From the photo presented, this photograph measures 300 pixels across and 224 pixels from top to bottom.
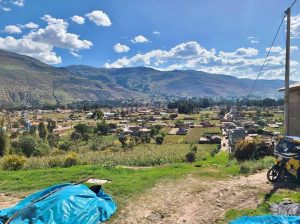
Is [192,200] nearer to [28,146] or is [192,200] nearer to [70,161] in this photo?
[70,161]

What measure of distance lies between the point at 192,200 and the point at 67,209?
11.8 ft

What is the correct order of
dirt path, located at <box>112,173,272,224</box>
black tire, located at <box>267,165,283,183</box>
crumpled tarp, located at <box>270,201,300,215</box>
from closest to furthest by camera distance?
1. crumpled tarp, located at <box>270,201,300,215</box>
2. dirt path, located at <box>112,173,272,224</box>
3. black tire, located at <box>267,165,283,183</box>

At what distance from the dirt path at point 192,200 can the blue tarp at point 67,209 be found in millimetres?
536

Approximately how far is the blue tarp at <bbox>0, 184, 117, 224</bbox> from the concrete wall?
9.75 metres

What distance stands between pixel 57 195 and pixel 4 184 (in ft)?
17.0

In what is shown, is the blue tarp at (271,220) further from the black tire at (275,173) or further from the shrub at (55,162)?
the shrub at (55,162)

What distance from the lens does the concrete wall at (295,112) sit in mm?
14794

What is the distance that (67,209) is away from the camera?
26.3 feet

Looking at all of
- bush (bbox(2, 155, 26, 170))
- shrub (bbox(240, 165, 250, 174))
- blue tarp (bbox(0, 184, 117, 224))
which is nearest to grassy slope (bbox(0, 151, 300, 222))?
shrub (bbox(240, 165, 250, 174))

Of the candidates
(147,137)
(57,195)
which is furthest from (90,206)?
(147,137)

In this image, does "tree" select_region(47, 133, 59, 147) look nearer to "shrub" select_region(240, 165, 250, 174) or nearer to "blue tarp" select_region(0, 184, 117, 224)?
"shrub" select_region(240, 165, 250, 174)

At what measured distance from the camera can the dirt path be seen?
8.37 metres

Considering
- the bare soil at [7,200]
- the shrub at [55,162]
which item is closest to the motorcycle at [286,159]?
the bare soil at [7,200]

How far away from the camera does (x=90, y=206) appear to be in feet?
27.7
